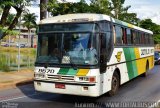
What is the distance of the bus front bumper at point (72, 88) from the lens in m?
9.89

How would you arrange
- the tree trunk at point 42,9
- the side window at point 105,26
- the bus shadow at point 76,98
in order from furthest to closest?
the tree trunk at point 42,9
the bus shadow at point 76,98
the side window at point 105,26

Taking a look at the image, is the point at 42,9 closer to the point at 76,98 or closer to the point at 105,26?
the point at 105,26

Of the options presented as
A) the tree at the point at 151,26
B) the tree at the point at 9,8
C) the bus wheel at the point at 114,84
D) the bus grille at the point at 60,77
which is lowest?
the bus wheel at the point at 114,84

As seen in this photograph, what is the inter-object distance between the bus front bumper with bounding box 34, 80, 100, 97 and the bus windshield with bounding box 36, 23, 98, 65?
662mm

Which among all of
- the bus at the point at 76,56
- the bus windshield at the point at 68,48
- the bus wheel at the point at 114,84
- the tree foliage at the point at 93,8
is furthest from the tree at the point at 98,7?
the bus windshield at the point at 68,48

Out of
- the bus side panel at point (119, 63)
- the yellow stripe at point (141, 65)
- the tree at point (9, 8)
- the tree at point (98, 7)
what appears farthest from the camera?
the tree at point (98, 7)

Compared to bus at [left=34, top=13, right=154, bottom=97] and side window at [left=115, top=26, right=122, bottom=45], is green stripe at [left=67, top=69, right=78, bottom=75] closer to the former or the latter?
bus at [left=34, top=13, right=154, bottom=97]

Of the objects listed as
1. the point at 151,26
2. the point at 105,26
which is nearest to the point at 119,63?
the point at 105,26

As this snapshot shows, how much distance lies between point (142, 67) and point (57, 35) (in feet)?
26.3

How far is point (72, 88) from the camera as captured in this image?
Answer: 1005 centimetres

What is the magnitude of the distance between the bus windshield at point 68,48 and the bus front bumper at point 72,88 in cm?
66

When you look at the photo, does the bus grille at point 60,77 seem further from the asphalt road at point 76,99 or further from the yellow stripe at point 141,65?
the yellow stripe at point 141,65

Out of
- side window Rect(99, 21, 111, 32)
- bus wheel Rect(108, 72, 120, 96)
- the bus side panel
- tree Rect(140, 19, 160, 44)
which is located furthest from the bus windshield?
tree Rect(140, 19, 160, 44)

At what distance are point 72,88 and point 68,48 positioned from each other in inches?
49.4
